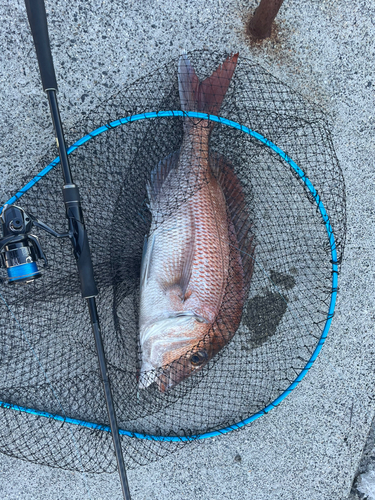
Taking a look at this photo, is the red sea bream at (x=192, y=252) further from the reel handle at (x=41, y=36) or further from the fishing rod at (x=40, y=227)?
the reel handle at (x=41, y=36)

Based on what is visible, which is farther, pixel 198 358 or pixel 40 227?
pixel 198 358

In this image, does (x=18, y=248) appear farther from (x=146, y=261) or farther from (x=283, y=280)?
(x=283, y=280)

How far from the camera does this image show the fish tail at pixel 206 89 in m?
1.73

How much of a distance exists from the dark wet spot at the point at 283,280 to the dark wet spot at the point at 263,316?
0.07 meters

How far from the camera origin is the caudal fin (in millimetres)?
1731

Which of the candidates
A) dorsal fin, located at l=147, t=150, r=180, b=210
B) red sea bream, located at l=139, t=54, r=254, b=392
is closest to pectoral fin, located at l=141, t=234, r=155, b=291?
red sea bream, located at l=139, t=54, r=254, b=392

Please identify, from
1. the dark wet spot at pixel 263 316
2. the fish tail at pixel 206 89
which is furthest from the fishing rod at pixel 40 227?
the dark wet spot at pixel 263 316

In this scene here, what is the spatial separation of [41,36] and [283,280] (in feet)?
5.39

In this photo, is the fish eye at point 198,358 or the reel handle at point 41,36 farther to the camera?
the fish eye at point 198,358

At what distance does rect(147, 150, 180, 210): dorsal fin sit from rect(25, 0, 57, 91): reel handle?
0.58 m

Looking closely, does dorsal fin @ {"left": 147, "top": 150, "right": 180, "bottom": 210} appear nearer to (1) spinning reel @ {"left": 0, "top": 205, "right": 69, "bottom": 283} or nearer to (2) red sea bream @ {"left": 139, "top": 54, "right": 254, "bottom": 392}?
(2) red sea bream @ {"left": 139, "top": 54, "right": 254, "bottom": 392}

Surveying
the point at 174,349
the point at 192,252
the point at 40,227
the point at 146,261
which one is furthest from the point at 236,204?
the point at 40,227

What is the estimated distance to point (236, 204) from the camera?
69.2 inches

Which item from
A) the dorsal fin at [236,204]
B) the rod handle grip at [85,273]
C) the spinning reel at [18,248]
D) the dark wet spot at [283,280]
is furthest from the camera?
the dark wet spot at [283,280]
